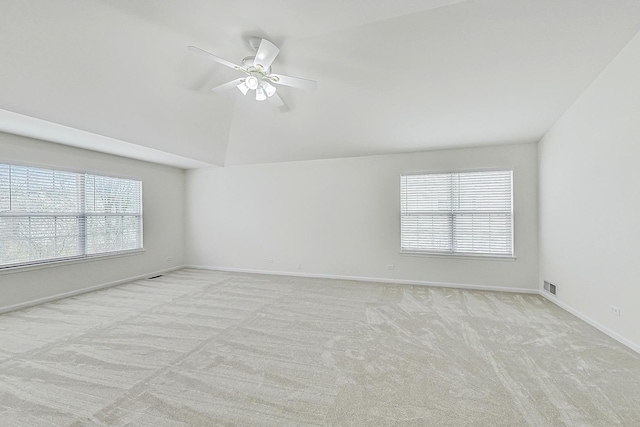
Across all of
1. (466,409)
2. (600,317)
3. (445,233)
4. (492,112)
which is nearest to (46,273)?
(466,409)

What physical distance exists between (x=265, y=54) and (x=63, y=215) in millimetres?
4214

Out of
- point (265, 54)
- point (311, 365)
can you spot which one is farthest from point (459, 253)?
point (265, 54)

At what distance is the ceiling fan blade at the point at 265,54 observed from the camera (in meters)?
2.45

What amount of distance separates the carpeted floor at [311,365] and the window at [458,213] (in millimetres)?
1094

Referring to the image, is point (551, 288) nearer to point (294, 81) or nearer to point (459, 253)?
point (459, 253)

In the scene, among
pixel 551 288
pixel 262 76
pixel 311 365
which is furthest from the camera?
pixel 551 288

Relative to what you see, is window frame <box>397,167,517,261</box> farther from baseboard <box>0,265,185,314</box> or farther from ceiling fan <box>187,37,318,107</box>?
baseboard <box>0,265,185,314</box>

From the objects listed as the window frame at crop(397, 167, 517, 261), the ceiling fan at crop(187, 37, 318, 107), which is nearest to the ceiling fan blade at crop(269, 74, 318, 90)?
the ceiling fan at crop(187, 37, 318, 107)

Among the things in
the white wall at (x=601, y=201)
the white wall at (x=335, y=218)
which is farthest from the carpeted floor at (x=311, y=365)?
the white wall at (x=335, y=218)

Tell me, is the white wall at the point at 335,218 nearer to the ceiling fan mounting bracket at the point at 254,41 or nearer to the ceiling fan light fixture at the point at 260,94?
the ceiling fan light fixture at the point at 260,94

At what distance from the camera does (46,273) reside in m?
4.05

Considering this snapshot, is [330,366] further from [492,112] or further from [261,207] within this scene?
[261,207]

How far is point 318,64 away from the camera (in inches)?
128

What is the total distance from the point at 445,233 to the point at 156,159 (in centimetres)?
574
